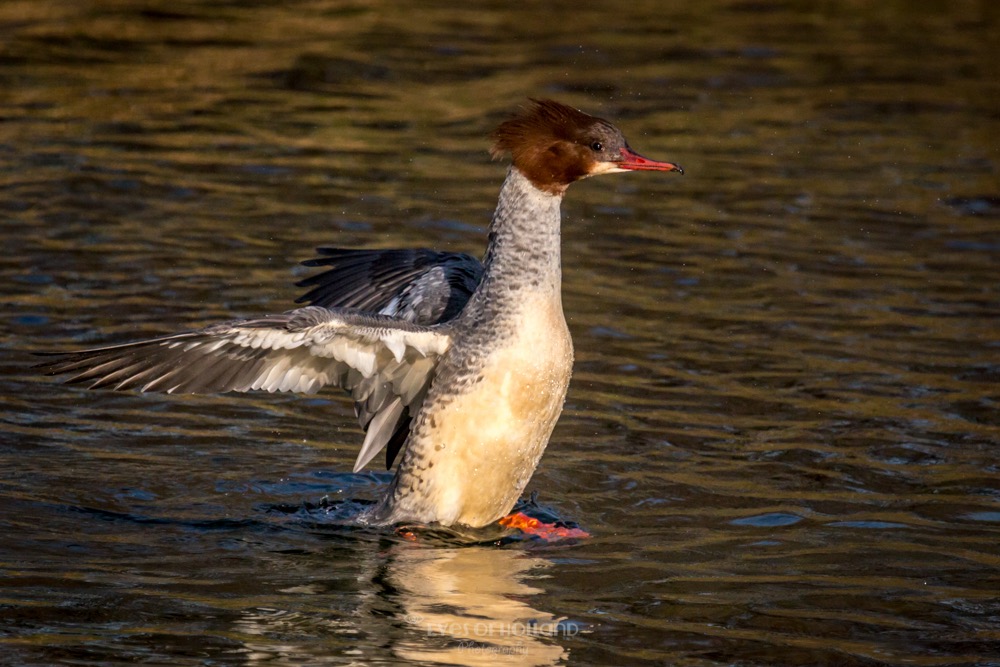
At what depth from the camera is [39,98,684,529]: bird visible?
5.96 meters

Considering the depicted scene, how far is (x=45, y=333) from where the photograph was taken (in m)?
8.36

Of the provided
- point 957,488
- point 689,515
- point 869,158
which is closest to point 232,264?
point 689,515

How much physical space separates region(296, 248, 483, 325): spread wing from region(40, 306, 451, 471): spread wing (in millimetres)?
616

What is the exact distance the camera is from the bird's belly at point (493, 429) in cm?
621

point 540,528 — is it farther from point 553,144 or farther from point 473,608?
point 553,144

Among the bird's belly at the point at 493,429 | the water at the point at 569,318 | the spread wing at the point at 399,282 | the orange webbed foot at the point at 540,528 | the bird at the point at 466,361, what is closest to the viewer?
the water at the point at 569,318

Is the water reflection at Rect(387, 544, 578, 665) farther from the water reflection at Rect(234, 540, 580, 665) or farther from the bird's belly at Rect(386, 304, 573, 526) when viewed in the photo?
the bird's belly at Rect(386, 304, 573, 526)

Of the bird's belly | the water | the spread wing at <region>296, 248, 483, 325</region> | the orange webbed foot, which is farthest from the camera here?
the spread wing at <region>296, 248, 483, 325</region>

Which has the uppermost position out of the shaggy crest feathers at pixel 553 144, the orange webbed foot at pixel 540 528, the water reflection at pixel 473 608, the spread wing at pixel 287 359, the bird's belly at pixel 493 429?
the shaggy crest feathers at pixel 553 144

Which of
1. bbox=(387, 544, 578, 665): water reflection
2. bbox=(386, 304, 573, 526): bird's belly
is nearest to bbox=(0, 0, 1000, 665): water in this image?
bbox=(387, 544, 578, 665): water reflection

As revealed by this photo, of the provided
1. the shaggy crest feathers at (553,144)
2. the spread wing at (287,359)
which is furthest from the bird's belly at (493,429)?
the shaggy crest feathers at (553,144)

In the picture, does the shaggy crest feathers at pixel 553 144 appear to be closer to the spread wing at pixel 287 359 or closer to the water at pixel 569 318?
the spread wing at pixel 287 359

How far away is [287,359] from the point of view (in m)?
6.18

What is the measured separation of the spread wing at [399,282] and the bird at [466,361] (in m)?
0.59
